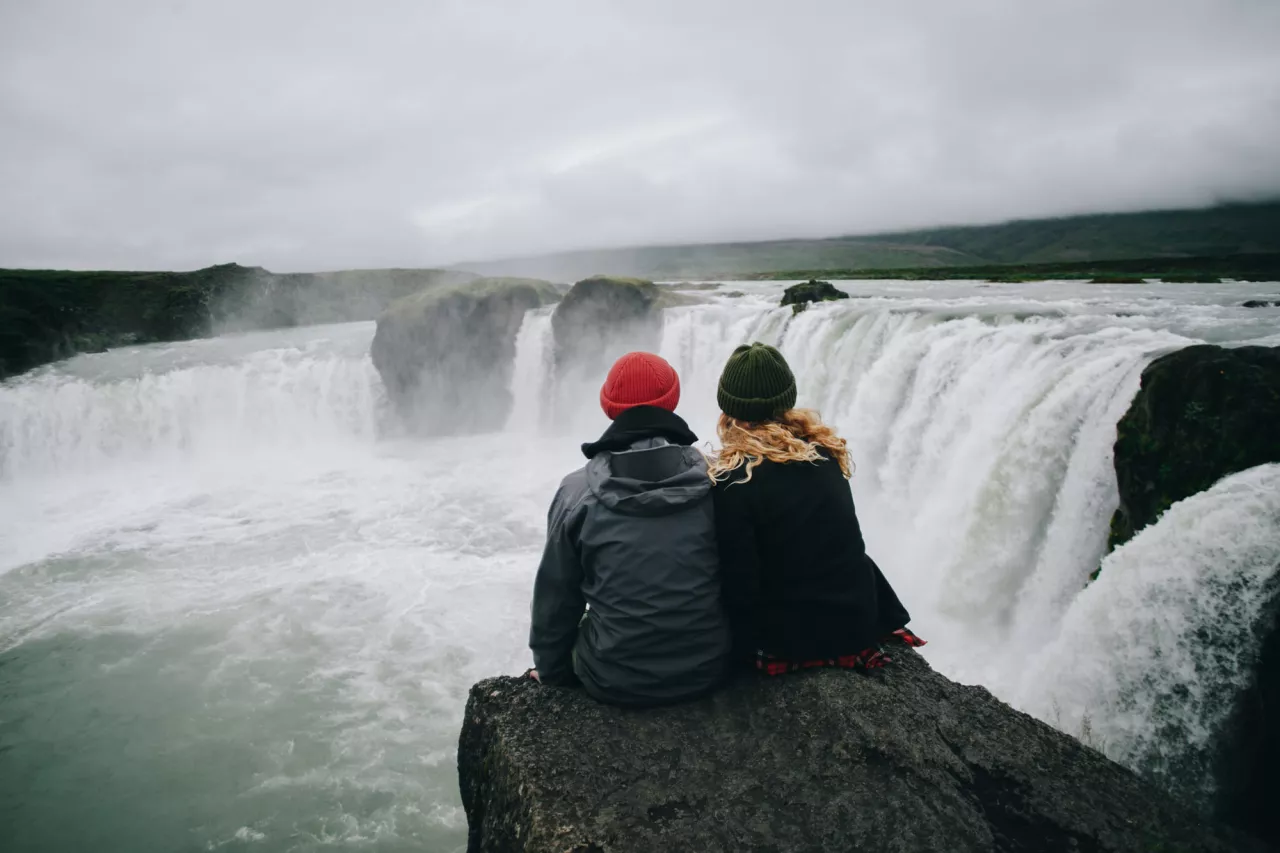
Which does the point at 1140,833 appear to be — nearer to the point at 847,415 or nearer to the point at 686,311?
the point at 847,415

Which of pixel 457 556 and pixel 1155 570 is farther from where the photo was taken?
pixel 457 556

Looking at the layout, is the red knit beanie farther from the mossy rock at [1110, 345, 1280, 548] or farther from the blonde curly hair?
the mossy rock at [1110, 345, 1280, 548]

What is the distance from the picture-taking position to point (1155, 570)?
5.05 metres

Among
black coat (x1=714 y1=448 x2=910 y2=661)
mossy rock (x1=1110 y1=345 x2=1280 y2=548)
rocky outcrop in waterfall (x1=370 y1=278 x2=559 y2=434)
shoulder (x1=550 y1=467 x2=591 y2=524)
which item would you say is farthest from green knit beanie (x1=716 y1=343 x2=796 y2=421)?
rocky outcrop in waterfall (x1=370 y1=278 x2=559 y2=434)

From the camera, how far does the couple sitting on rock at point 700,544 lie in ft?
9.63

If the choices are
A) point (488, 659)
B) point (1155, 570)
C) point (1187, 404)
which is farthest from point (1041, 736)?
point (488, 659)

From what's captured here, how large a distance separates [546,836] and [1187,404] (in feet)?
23.2

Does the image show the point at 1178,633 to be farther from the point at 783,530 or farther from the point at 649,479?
the point at 649,479

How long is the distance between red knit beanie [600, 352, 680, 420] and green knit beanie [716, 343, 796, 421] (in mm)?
296

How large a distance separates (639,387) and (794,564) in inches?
45.0

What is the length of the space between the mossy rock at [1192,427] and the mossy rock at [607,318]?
1535 cm

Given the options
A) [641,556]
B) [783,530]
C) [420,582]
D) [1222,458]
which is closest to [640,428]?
[641,556]

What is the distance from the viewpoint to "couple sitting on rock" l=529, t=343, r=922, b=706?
2.94 metres

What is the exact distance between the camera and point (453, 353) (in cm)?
2312
